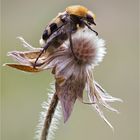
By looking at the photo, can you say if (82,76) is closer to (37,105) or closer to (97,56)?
(97,56)

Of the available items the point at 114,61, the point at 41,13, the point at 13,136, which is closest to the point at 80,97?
the point at 13,136

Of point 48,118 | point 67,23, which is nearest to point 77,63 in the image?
point 67,23

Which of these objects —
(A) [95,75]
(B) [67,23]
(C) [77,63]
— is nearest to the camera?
(B) [67,23]

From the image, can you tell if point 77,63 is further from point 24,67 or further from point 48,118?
point 48,118

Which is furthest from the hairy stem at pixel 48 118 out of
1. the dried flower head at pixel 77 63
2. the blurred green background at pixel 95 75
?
the blurred green background at pixel 95 75

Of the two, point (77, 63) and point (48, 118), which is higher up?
point (77, 63)

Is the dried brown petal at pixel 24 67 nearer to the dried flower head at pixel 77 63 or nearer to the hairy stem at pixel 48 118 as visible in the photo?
the dried flower head at pixel 77 63
